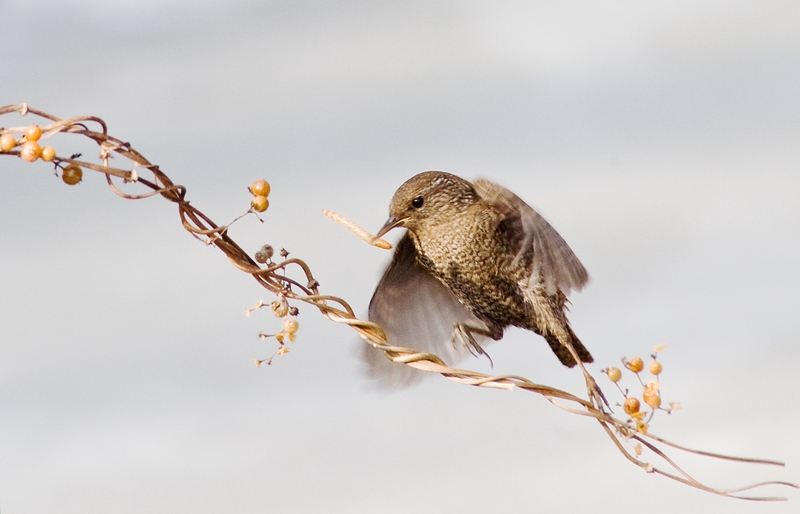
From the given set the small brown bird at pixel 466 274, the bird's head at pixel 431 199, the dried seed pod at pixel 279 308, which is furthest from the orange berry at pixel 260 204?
the bird's head at pixel 431 199

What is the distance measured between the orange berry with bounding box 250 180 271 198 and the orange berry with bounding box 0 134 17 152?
0.90 ft

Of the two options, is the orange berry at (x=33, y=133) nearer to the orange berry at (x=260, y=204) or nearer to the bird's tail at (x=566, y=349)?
the orange berry at (x=260, y=204)

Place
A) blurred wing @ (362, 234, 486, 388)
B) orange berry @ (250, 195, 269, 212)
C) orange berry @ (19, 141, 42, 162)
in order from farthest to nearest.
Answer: blurred wing @ (362, 234, 486, 388) → orange berry @ (250, 195, 269, 212) → orange berry @ (19, 141, 42, 162)

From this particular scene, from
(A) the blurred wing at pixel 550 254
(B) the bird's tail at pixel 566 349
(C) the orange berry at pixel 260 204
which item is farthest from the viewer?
(B) the bird's tail at pixel 566 349

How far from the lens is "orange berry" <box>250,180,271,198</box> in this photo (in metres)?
1.03

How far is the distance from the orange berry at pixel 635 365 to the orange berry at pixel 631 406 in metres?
0.05

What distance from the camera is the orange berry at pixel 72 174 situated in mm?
959

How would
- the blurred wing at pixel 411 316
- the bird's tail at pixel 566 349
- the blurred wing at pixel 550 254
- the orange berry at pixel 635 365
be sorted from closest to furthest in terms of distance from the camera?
the orange berry at pixel 635 365 → the blurred wing at pixel 550 254 → the bird's tail at pixel 566 349 → the blurred wing at pixel 411 316

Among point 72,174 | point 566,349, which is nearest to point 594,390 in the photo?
point 566,349

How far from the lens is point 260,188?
3.37 ft

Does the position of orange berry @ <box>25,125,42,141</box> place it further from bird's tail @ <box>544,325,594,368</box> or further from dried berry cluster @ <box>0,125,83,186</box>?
bird's tail @ <box>544,325,594,368</box>

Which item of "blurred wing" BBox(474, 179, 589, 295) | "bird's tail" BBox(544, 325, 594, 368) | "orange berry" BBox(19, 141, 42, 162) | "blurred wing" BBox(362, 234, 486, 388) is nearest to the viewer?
"orange berry" BBox(19, 141, 42, 162)

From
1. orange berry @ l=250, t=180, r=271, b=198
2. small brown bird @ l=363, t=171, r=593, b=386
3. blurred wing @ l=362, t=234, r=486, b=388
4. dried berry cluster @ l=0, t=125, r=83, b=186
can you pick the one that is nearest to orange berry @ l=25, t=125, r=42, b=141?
dried berry cluster @ l=0, t=125, r=83, b=186

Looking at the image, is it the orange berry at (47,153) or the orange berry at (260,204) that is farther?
Result: the orange berry at (260,204)
